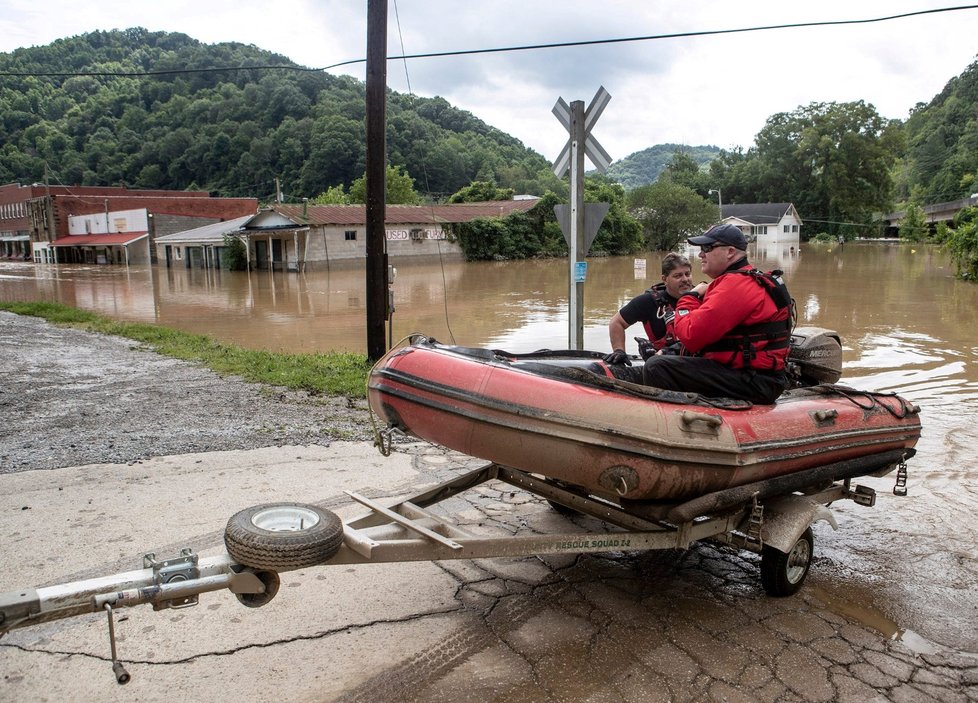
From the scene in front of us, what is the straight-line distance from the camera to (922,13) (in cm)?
934

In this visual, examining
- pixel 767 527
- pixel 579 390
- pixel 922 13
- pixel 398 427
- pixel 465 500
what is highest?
pixel 922 13

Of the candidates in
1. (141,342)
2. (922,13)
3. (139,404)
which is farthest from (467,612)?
(141,342)

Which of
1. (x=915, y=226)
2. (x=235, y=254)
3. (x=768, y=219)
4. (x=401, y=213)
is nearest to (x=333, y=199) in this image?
(x=401, y=213)

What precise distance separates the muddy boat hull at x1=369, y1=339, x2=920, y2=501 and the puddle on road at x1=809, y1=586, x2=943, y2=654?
2.42 ft

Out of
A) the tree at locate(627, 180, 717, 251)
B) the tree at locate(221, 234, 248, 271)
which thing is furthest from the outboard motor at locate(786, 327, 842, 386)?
the tree at locate(627, 180, 717, 251)

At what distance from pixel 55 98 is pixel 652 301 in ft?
295

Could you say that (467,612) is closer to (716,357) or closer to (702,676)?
(702,676)

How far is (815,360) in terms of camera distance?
14.3 feet

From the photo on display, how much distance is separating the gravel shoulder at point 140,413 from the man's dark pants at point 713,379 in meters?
3.55

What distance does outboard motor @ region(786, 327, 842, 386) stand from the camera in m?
4.34

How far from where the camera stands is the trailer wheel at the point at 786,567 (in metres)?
3.52

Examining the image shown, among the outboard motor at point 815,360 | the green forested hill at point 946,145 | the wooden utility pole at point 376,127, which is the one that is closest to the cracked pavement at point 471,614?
the outboard motor at point 815,360

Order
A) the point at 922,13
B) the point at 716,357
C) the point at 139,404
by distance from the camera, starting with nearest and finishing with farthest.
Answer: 1. the point at 716,357
2. the point at 139,404
3. the point at 922,13

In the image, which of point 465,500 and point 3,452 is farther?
point 3,452
